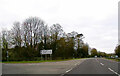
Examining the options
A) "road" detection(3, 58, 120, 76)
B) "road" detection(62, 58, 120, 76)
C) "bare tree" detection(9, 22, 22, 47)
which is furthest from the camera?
"bare tree" detection(9, 22, 22, 47)

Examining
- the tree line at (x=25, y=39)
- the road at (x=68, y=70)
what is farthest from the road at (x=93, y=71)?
the tree line at (x=25, y=39)

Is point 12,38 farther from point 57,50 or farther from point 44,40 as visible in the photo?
point 57,50

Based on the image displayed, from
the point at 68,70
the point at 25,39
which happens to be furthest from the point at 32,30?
the point at 68,70

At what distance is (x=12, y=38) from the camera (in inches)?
2211

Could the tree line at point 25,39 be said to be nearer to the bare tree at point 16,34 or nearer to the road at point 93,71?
the bare tree at point 16,34

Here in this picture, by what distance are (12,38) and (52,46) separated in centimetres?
1890

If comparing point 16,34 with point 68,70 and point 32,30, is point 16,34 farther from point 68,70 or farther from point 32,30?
point 68,70

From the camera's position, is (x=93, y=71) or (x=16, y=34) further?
(x=16, y=34)

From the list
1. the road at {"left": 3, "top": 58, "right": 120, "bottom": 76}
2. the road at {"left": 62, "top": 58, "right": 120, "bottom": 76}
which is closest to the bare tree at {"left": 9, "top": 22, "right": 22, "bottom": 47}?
the road at {"left": 3, "top": 58, "right": 120, "bottom": 76}

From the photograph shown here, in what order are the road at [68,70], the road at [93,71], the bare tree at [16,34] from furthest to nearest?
the bare tree at [16,34], the road at [68,70], the road at [93,71]

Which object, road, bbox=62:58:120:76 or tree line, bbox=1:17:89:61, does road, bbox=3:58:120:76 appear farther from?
tree line, bbox=1:17:89:61

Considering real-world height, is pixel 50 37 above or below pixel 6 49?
above

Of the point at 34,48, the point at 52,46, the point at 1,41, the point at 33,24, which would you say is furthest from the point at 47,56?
the point at 1,41

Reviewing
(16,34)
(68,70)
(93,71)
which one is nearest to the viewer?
(93,71)
